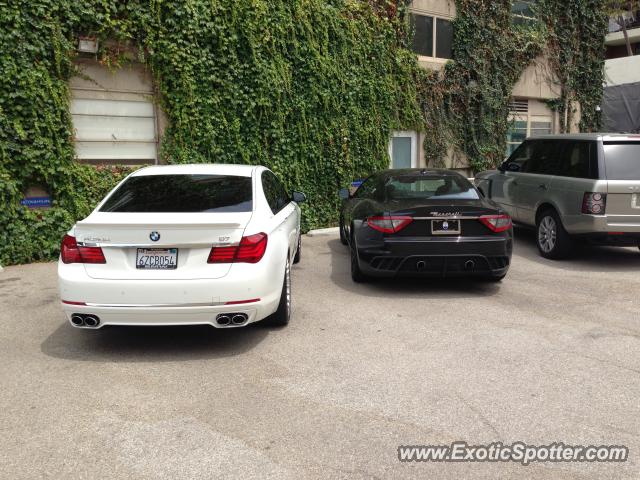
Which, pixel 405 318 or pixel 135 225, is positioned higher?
pixel 135 225

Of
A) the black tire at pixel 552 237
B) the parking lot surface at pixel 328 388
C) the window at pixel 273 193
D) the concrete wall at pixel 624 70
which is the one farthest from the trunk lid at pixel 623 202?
the concrete wall at pixel 624 70

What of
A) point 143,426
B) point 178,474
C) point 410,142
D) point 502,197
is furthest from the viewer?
point 410,142

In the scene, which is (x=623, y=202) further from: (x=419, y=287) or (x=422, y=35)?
(x=422, y=35)

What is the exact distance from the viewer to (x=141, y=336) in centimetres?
506

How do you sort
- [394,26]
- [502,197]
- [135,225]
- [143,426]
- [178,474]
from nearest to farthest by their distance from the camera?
[178,474]
[143,426]
[135,225]
[502,197]
[394,26]

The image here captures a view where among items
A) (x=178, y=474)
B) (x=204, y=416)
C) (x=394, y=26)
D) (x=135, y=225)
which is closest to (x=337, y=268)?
(x=135, y=225)

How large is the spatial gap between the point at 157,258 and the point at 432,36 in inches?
443

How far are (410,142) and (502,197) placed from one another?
372 centimetres

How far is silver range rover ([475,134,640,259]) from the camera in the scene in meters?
7.51

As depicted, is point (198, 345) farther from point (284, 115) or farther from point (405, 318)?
point (284, 115)

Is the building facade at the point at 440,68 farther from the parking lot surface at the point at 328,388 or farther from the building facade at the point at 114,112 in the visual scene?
the parking lot surface at the point at 328,388

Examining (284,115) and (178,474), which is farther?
(284,115)

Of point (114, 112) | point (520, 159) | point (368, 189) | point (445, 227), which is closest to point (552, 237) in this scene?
point (520, 159)

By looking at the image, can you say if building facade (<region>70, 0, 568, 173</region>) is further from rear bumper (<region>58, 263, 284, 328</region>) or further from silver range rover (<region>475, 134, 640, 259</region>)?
silver range rover (<region>475, 134, 640, 259</region>)
